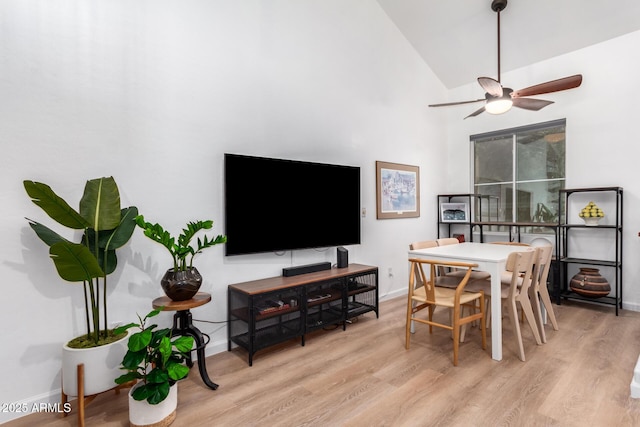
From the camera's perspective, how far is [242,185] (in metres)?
2.86

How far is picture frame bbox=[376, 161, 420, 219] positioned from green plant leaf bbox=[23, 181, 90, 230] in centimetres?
316

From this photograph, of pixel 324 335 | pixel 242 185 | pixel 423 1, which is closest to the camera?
pixel 242 185

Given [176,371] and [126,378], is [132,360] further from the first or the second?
[176,371]

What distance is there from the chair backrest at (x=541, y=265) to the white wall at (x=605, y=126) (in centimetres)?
160

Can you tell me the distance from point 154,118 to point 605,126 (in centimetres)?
483

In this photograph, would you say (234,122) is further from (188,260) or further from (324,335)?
(324,335)

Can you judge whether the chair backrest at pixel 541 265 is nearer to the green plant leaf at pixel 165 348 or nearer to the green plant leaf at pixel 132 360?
the green plant leaf at pixel 165 348

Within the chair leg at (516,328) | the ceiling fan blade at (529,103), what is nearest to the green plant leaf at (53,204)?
the chair leg at (516,328)

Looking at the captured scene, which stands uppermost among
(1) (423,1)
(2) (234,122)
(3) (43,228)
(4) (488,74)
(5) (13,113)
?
(1) (423,1)

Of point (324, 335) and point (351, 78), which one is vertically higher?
point (351, 78)

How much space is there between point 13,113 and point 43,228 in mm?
733

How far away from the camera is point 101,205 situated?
6.53 feet

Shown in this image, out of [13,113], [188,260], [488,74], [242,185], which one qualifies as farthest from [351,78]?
[13,113]

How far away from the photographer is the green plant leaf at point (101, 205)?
1969 millimetres
